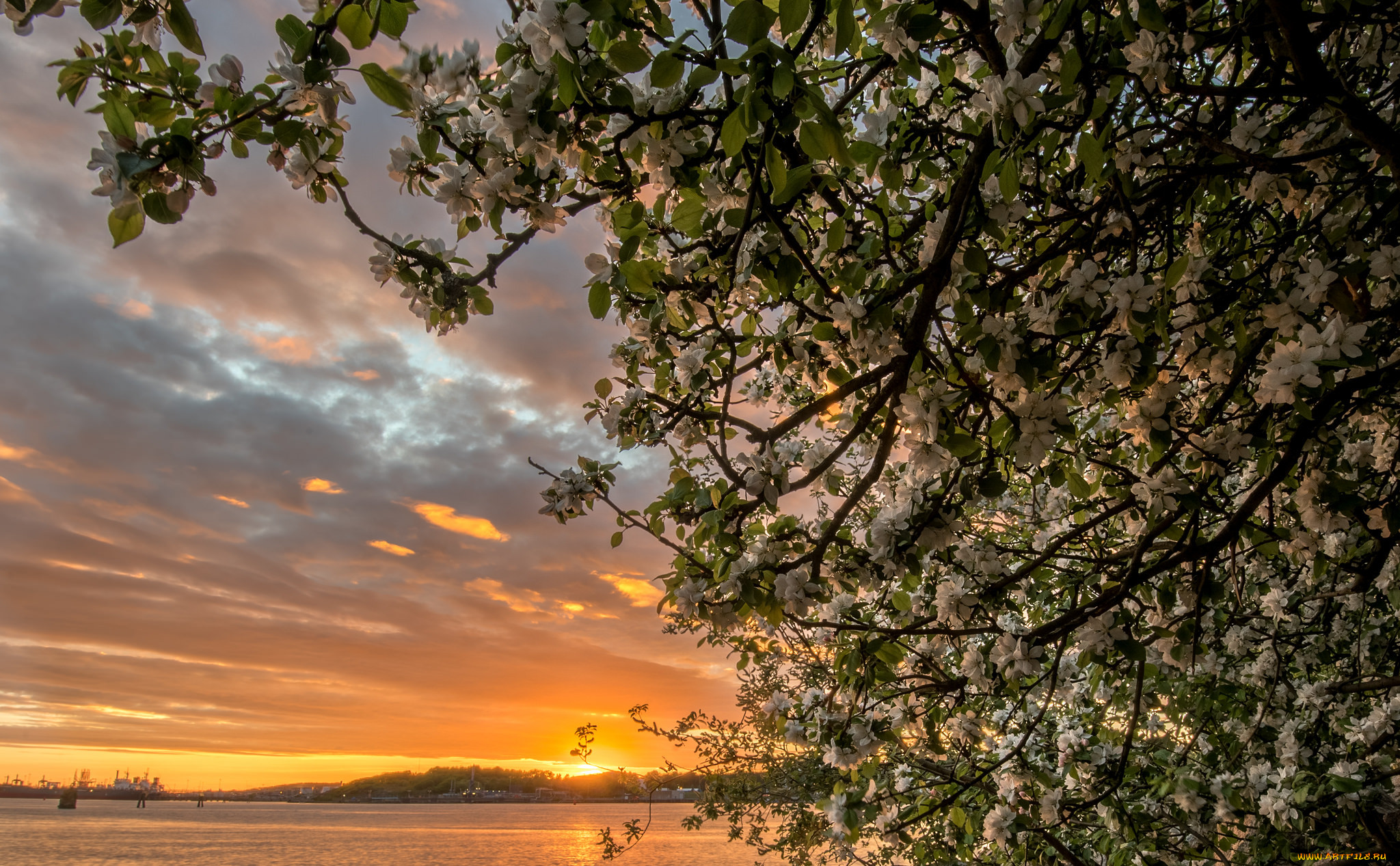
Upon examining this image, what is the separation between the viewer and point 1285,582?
4.02 m

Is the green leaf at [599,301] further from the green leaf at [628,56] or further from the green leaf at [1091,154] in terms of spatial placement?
the green leaf at [1091,154]

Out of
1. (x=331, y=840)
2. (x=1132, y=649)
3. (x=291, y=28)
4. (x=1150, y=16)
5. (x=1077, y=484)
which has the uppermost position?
(x=1150, y=16)

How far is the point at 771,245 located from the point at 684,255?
0.60 m

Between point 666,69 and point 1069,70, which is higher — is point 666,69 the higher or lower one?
the lower one

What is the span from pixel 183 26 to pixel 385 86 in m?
0.35

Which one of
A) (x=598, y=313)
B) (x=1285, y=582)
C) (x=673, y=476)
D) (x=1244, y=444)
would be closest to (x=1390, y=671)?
(x=1285, y=582)

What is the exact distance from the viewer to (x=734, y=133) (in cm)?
135

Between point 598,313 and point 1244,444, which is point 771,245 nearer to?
point 598,313

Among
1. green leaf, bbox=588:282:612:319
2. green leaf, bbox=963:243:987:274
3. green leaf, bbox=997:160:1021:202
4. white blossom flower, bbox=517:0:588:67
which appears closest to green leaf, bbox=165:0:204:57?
white blossom flower, bbox=517:0:588:67

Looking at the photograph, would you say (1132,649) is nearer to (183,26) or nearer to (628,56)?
(628,56)

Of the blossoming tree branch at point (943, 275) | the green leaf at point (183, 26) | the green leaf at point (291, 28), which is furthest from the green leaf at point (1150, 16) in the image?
the green leaf at point (183, 26)

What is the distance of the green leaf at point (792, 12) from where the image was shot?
3.97 ft

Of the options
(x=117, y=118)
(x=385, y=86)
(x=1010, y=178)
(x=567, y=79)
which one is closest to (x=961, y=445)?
(x=1010, y=178)

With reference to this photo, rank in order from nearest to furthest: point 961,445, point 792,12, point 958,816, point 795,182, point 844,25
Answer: point 792,12 → point 844,25 → point 795,182 → point 961,445 → point 958,816
